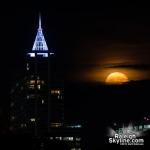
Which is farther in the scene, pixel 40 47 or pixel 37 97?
pixel 40 47

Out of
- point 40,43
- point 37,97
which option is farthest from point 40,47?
point 37,97

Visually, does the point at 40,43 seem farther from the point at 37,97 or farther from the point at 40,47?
the point at 37,97

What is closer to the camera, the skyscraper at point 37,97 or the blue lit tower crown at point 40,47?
the skyscraper at point 37,97

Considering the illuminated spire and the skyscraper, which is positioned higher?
the illuminated spire

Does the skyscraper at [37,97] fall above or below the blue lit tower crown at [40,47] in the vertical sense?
below

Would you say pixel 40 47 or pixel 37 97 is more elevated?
pixel 40 47

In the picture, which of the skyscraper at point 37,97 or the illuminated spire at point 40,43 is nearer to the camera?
the skyscraper at point 37,97

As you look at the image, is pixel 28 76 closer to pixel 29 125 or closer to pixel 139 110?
pixel 29 125

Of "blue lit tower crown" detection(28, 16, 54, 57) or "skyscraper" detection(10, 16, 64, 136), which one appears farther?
"blue lit tower crown" detection(28, 16, 54, 57)
